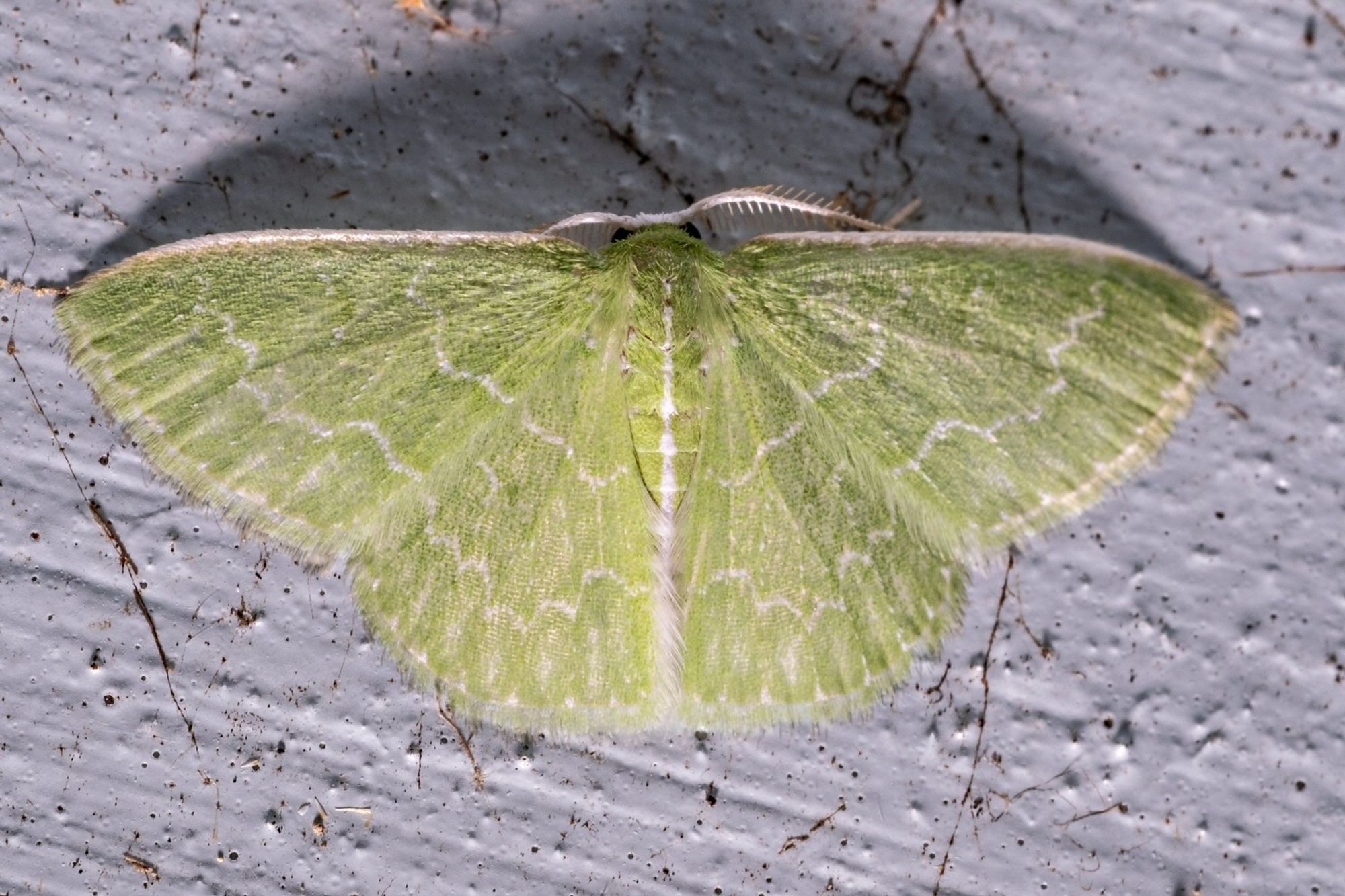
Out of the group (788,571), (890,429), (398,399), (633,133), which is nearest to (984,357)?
(890,429)

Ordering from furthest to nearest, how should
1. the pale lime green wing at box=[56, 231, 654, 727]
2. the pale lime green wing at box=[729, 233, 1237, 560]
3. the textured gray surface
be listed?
1. the textured gray surface
2. the pale lime green wing at box=[56, 231, 654, 727]
3. the pale lime green wing at box=[729, 233, 1237, 560]

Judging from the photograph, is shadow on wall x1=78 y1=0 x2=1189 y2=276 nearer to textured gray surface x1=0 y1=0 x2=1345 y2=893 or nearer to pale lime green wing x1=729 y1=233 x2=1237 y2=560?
textured gray surface x1=0 y1=0 x2=1345 y2=893

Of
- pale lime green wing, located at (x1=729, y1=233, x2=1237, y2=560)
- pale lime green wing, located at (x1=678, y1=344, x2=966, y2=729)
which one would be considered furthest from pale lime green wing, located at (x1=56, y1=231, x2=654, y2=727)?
pale lime green wing, located at (x1=729, y1=233, x2=1237, y2=560)

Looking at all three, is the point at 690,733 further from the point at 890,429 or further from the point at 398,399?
the point at 398,399

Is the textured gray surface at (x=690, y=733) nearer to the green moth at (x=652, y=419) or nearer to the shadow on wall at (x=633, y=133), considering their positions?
the shadow on wall at (x=633, y=133)

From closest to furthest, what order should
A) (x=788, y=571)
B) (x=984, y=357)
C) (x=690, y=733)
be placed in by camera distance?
(x=984, y=357), (x=788, y=571), (x=690, y=733)

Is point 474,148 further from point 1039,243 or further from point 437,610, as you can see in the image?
Result: point 1039,243

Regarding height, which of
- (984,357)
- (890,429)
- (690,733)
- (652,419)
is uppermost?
(984,357)
